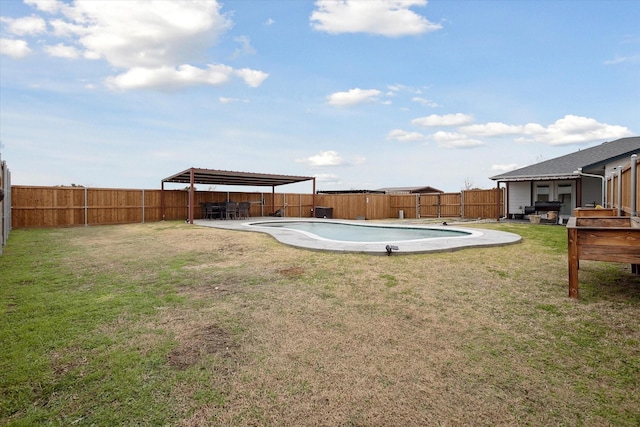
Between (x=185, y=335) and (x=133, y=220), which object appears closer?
(x=185, y=335)

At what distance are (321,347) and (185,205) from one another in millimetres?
18193

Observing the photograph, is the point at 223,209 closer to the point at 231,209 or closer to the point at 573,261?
the point at 231,209

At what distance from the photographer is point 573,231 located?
164 inches

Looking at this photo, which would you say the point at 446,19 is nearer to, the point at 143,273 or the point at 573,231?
the point at 573,231

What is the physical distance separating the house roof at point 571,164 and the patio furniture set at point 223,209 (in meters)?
13.9

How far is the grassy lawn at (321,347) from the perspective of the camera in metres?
2.11

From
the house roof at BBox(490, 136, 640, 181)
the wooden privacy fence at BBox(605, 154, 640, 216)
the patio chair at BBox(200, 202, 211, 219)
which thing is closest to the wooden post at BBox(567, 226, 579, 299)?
the wooden privacy fence at BBox(605, 154, 640, 216)

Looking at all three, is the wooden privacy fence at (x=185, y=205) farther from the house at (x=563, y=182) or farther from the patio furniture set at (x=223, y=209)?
the house at (x=563, y=182)

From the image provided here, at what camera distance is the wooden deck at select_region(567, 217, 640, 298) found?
156 inches

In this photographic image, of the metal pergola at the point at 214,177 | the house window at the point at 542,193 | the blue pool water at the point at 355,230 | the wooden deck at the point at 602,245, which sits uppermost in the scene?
the metal pergola at the point at 214,177

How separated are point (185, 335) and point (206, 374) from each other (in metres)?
0.78

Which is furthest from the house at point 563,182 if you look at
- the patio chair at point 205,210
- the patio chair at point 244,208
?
the patio chair at point 205,210

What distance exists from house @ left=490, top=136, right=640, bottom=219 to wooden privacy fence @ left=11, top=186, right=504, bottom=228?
3.36ft

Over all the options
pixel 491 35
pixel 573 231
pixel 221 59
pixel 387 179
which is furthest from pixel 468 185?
pixel 573 231
